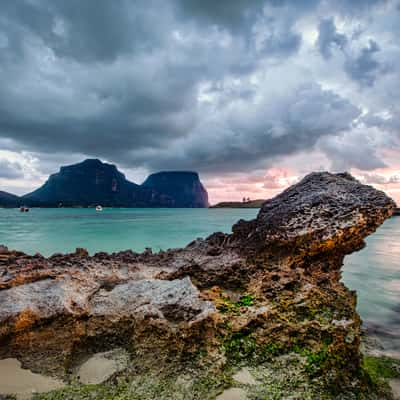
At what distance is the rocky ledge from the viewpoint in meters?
3.39

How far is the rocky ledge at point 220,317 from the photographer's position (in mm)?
3391

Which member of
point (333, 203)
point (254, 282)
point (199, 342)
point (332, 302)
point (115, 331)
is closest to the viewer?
point (199, 342)

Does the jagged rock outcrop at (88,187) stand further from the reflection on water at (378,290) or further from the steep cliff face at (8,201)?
the reflection on water at (378,290)

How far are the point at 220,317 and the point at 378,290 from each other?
999 cm

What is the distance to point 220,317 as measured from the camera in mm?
3941

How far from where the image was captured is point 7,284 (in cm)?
445

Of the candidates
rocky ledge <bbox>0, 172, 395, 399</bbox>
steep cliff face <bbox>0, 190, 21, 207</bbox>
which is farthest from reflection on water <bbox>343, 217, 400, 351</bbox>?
steep cliff face <bbox>0, 190, 21, 207</bbox>

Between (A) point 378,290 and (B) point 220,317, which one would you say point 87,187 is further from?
(B) point 220,317

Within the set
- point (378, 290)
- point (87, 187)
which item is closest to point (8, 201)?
point (87, 187)

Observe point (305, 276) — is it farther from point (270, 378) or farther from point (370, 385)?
point (270, 378)

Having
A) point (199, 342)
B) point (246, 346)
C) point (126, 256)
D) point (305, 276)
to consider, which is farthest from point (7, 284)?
point (305, 276)

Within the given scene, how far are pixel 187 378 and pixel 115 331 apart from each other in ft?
3.89

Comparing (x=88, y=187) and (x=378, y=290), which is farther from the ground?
(x=88, y=187)

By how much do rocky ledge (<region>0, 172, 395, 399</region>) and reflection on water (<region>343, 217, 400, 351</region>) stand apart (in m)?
3.05
